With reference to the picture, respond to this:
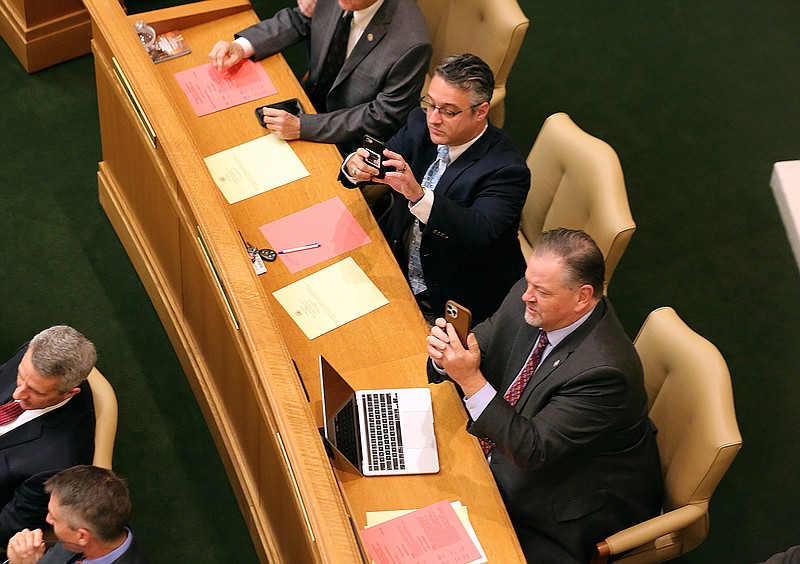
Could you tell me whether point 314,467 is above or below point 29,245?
above

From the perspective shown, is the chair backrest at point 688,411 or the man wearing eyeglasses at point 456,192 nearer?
the chair backrest at point 688,411

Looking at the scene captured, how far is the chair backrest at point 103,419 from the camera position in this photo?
3.43 meters

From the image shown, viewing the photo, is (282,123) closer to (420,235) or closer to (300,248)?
(300,248)

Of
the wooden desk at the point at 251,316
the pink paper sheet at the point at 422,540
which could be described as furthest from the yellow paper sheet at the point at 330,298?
the pink paper sheet at the point at 422,540

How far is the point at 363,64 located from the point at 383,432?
175 centimetres

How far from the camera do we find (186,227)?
3.81m

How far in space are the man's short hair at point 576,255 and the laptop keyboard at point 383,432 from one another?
707mm

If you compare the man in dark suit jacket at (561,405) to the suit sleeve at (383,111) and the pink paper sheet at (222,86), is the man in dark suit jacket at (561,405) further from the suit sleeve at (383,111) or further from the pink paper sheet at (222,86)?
the pink paper sheet at (222,86)

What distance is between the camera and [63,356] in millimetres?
3359

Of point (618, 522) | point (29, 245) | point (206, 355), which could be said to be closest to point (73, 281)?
point (29, 245)

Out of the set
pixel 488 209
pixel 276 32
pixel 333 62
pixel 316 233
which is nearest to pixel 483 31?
pixel 333 62

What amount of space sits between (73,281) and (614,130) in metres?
2.97

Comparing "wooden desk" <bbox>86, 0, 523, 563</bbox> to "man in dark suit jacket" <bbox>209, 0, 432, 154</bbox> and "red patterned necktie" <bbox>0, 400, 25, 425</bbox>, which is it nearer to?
"man in dark suit jacket" <bbox>209, 0, 432, 154</bbox>

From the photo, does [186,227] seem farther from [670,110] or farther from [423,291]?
[670,110]
